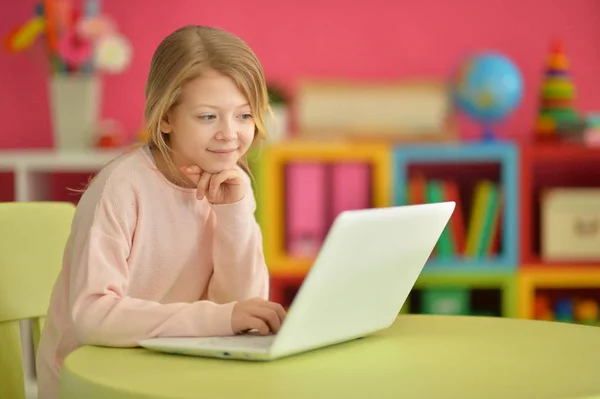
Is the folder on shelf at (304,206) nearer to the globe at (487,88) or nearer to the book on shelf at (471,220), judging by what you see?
the book on shelf at (471,220)

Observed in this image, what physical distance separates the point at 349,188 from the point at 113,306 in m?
2.21

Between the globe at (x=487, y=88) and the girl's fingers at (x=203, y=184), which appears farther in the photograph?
the globe at (x=487, y=88)

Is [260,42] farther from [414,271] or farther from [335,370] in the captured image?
[335,370]

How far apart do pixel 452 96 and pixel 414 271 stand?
2.31 metres

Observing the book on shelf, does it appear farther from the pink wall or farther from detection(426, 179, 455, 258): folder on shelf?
the pink wall

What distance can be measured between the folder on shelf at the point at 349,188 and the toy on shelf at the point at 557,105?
621 millimetres

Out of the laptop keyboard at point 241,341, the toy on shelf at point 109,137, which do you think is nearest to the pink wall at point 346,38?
the toy on shelf at point 109,137

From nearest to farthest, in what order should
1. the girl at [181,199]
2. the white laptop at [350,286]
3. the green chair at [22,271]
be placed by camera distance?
1. the white laptop at [350,286]
2. the girl at [181,199]
3. the green chair at [22,271]

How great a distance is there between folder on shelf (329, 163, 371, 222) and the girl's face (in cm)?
199

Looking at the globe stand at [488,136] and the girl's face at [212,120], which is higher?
the girl's face at [212,120]

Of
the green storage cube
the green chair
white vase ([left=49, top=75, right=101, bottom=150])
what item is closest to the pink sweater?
the green chair

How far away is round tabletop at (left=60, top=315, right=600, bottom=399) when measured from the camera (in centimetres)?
98

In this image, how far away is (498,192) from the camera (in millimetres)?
3502

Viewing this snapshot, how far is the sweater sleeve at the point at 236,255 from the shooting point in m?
1.49
